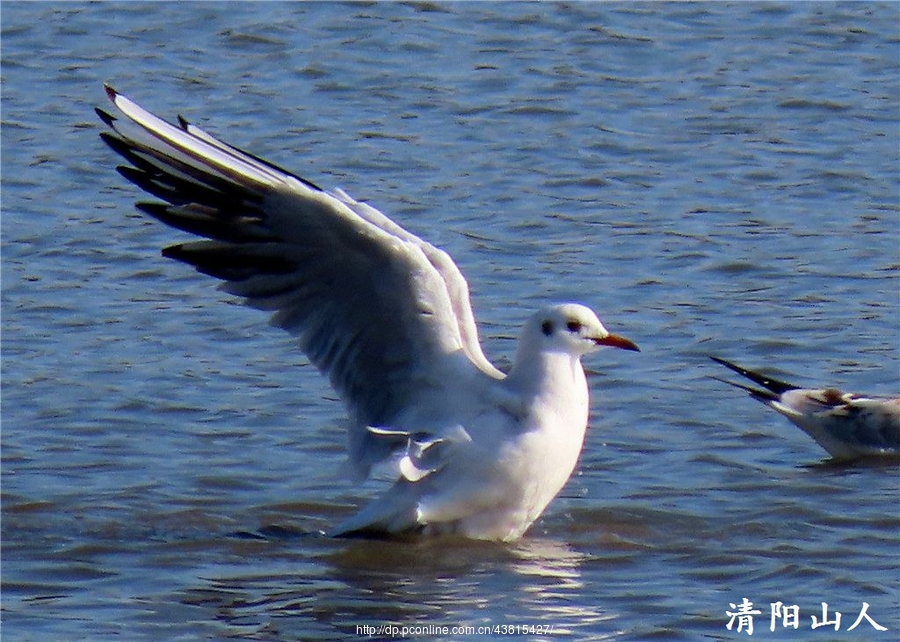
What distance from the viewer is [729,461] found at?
26.7ft

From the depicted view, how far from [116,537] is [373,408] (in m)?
1.07

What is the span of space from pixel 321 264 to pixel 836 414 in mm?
2696

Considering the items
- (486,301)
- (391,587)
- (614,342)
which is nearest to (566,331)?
(614,342)

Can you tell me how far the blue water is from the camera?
22.2ft

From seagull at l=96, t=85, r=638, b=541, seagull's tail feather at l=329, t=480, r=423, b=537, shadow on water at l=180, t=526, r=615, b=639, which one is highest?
seagull at l=96, t=85, r=638, b=541

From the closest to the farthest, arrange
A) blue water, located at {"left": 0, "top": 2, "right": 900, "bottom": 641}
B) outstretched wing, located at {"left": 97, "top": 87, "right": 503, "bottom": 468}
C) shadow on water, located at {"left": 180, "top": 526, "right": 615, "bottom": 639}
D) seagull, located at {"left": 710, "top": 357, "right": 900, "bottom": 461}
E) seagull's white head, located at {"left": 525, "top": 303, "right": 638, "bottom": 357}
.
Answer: shadow on water, located at {"left": 180, "top": 526, "right": 615, "bottom": 639}, outstretched wing, located at {"left": 97, "top": 87, "right": 503, "bottom": 468}, blue water, located at {"left": 0, "top": 2, "right": 900, "bottom": 641}, seagull's white head, located at {"left": 525, "top": 303, "right": 638, "bottom": 357}, seagull, located at {"left": 710, "top": 357, "right": 900, "bottom": 461}

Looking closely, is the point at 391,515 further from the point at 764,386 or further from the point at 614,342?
the point at 764,386

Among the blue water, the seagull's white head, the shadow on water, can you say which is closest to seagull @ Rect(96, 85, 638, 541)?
the seagull's white head

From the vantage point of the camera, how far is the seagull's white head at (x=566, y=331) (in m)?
6.99

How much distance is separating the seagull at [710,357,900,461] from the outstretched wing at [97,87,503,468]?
2066 millimetres

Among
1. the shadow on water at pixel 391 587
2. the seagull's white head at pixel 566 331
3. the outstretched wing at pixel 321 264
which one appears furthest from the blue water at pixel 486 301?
the seagull's white head at pixel 566 331

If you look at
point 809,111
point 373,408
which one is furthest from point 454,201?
point 373,408

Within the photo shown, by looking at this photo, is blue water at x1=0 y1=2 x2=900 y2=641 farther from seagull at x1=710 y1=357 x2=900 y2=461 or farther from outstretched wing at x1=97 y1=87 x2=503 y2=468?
outstretched wing at x1=97 y1=87 x2=503 y2=468

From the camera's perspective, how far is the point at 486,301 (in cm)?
980
